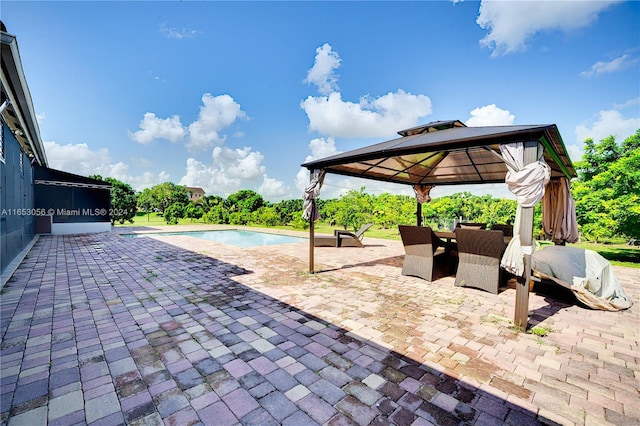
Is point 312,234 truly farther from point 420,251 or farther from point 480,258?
point 480,258

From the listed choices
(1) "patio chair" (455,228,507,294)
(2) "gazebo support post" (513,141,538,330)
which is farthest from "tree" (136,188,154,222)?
(2) "gazebo support post" (513,141,538,330)

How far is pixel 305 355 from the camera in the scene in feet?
8.11

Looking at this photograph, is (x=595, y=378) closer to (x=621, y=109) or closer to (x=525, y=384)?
(x=525, y=384)

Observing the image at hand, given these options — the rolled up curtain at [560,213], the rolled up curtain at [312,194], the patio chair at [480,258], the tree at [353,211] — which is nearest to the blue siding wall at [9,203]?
the rolled up curtain at [312,194]

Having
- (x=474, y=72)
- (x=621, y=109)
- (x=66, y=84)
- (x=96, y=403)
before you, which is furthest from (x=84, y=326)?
(x=621, y=109)

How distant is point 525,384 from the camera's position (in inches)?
82.7

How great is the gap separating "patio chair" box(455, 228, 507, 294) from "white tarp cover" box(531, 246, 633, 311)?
60 cm

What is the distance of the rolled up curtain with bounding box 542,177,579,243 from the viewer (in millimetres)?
5879

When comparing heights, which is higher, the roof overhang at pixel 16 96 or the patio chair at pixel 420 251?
the roof overhang at pixel 16 96

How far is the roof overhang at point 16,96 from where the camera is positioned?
3.20 meters

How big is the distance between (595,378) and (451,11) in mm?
8563

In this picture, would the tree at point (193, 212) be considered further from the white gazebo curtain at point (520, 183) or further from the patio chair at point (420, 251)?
the white gazebo curtain at point (520, 183)

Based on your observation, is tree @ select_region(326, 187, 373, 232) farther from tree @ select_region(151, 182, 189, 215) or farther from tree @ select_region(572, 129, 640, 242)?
tree @ select_region(151, 182, 189, 215)

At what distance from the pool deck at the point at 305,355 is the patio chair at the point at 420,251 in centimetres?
53
